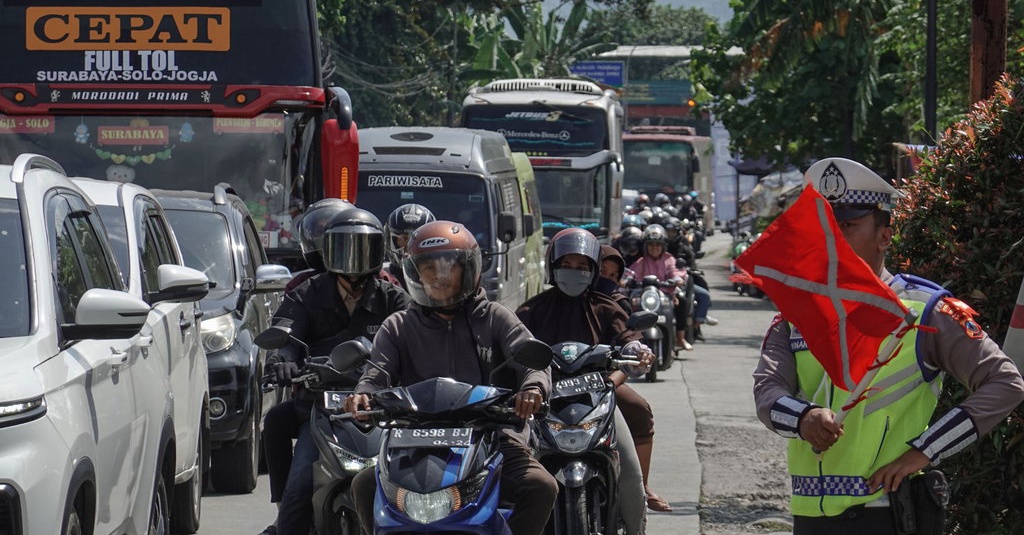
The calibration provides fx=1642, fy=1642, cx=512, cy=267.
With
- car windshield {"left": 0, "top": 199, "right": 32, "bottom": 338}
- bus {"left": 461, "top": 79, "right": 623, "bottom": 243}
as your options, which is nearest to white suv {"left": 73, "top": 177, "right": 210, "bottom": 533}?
car windshield {"left": 0, "top": 199, "right": 32, "bottom": 338}

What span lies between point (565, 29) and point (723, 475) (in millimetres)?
40253

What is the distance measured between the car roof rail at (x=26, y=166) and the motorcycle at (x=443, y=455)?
4.74ft

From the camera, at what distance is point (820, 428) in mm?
4023

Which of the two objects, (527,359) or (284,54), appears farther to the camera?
(284,54)

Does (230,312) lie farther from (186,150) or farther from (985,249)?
(985,249)

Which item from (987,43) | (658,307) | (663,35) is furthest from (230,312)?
(663,35)

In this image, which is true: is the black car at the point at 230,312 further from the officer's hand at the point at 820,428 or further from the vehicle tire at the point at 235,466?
the officer's hand at the point at 820,428

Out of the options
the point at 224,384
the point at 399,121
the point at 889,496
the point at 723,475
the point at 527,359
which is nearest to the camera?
the point at 889,496

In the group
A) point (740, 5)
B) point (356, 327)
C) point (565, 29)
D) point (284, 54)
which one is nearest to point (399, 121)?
point (565, 29)

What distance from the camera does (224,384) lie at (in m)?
9.62

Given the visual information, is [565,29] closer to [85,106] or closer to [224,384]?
[85,106]

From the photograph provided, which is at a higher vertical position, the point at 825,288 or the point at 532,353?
the point at 825,288

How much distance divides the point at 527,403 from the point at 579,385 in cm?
158

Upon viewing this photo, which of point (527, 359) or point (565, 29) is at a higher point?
point (565, 29)
